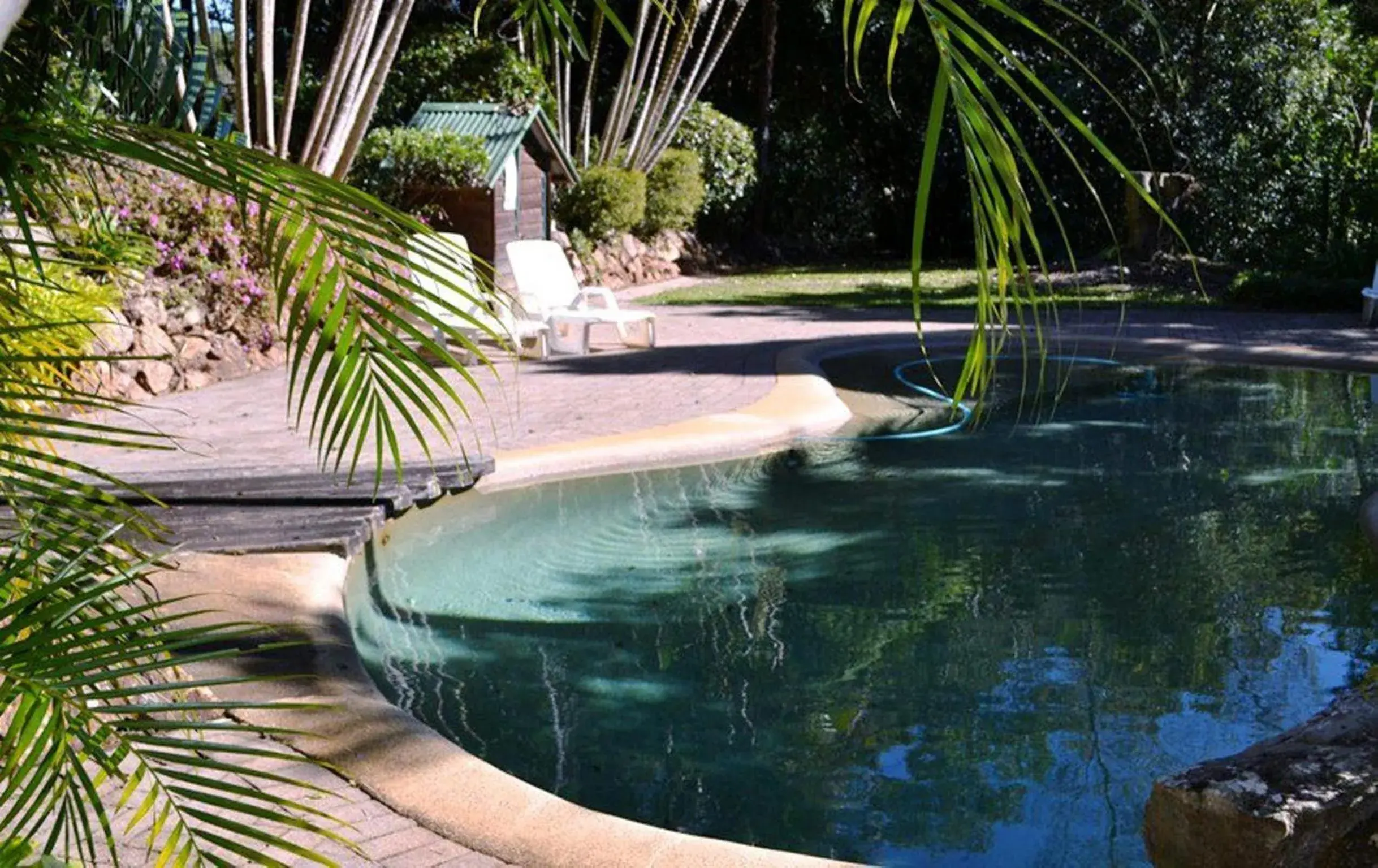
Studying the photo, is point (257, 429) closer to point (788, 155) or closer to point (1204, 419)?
point (1204, 419)

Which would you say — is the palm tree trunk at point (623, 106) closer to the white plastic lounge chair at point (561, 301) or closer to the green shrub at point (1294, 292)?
the white plastic lounge chair at point (561, 301)

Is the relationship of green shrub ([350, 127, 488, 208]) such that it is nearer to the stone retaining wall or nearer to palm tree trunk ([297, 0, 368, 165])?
palm tree trunk ([297, 0, 368, 165])

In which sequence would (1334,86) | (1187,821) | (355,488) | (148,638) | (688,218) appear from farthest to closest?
(688,218) → (1334,86) → (355,488) → (1187,821) → (148,638)

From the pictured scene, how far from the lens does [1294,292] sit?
15875 millimetres

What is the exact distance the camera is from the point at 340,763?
404cm

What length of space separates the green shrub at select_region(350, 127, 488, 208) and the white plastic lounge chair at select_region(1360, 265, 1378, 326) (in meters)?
8.34

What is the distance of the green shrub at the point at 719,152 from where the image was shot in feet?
75.4

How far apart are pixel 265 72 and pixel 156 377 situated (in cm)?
300

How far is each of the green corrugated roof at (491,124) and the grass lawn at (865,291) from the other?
8.49 ft

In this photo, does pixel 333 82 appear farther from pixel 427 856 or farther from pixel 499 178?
pixel 427 856

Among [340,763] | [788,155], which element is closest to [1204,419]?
[340,763]

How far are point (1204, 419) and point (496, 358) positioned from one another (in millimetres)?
5336

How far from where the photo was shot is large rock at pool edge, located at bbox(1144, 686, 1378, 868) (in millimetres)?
3006

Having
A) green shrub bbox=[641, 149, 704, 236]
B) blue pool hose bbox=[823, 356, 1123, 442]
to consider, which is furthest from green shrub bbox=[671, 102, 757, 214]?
blue pool hose bbox=[823, 356, 1123, 442]
